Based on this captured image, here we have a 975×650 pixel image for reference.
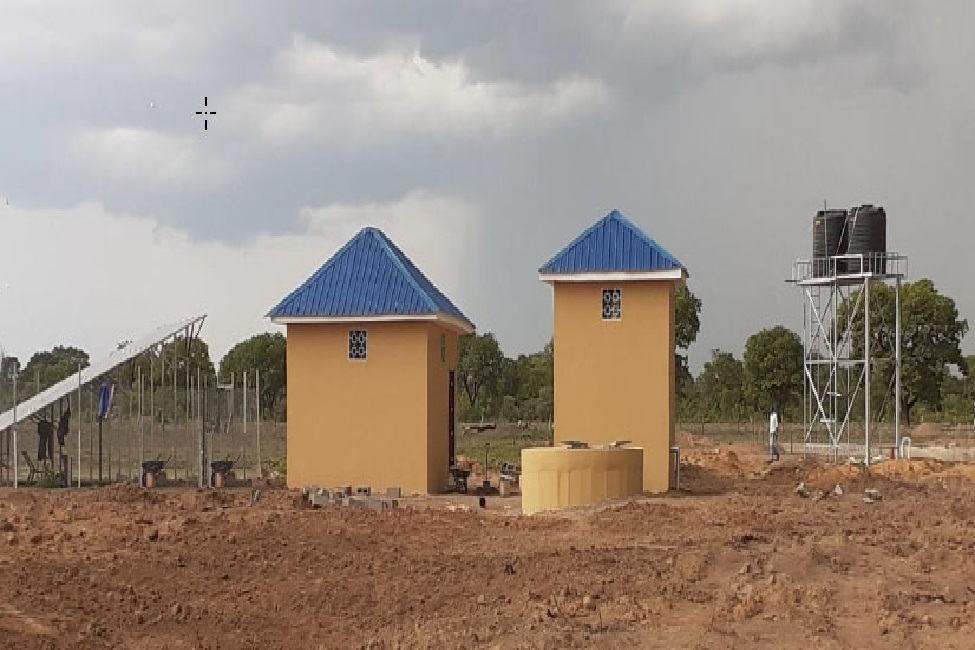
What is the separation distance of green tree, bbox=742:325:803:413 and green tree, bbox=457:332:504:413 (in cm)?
1627

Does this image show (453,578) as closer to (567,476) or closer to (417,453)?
(567,476)

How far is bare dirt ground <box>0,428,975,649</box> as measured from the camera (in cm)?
1091

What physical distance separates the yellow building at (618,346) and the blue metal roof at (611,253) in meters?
0.02

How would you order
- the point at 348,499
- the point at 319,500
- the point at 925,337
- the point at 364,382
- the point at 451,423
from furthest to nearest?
the point at 925,337 → the point at 451,423 → the point at 364,382 → the point at 348,499 → the point at 319,500

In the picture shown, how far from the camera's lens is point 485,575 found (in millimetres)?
13562

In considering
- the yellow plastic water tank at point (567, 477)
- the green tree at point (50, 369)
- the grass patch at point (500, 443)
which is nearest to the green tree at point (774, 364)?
the grass patch at point (500, 443)

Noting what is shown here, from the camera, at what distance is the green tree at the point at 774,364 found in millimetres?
57406

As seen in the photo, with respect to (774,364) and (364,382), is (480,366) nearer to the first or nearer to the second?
(774,364)

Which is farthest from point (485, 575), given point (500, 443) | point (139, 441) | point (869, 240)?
point (500, 443)

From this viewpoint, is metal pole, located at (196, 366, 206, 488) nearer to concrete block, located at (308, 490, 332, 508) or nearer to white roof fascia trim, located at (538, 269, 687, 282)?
concrete block, located at (308, 490, 332, 508)

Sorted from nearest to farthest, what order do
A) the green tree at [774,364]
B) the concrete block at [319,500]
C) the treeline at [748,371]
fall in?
the concrete block at [319,500] < the treeline at [748,371] < the green tree at [774,364]

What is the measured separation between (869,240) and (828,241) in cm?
139

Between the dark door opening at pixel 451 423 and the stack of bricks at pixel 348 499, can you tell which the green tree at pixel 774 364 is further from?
the stack of bricks at pixel 348 499

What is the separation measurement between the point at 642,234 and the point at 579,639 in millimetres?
14179
